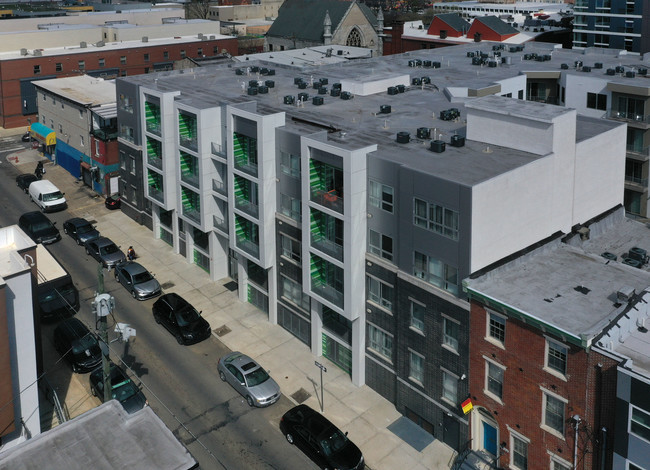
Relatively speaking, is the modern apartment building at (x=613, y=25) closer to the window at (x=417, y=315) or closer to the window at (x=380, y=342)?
the window at (x=380, y=342)

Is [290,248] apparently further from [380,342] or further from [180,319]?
[380,342]

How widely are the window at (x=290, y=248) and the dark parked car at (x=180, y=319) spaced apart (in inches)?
291

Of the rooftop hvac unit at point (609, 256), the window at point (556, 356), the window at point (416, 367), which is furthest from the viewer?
the rooftop hvac unit at point (609, 256)

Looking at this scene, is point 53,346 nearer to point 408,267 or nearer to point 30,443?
point 30,443

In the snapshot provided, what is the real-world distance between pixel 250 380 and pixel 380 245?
11135 mm

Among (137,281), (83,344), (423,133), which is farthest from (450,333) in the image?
(137,281)

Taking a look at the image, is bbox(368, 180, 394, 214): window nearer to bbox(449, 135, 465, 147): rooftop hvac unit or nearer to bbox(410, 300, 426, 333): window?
bbox(410, 300, 426, 333): window

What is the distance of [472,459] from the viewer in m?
35.1

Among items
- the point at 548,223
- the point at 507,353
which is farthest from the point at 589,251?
the point at 507,353

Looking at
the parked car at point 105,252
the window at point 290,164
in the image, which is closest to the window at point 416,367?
the window at point 290,164

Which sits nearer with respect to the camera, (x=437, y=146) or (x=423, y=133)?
(x=437, y=146)

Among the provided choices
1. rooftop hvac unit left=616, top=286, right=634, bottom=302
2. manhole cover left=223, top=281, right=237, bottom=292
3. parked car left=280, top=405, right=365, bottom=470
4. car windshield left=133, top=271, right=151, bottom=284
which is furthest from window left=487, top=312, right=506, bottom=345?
car windshield left=133, top=271, right=151, bottom=284

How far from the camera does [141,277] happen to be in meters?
53.0

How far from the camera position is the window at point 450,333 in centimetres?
3554
